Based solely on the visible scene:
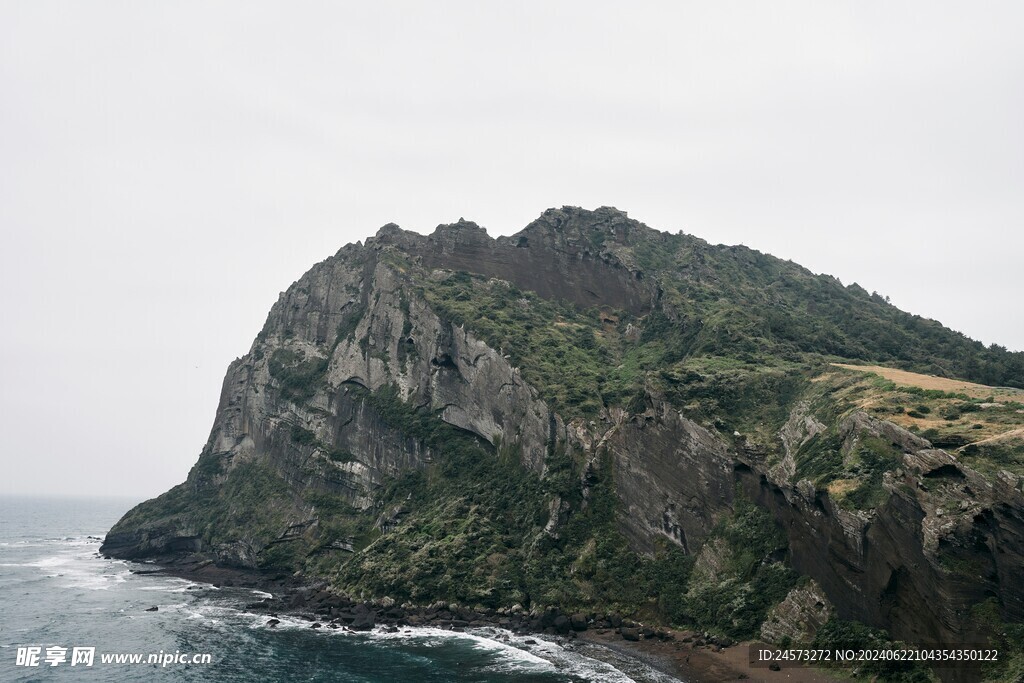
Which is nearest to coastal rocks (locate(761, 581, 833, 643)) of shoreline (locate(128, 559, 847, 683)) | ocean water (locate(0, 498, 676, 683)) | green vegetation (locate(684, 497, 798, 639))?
green vegetation (locate(684, 497, 798, 639))

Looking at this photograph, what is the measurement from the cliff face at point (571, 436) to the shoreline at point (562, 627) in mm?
3156

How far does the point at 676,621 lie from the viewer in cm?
5312

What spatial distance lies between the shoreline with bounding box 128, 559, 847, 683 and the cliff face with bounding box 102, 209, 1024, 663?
316 cm

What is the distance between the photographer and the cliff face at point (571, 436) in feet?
131

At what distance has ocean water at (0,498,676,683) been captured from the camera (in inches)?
1812

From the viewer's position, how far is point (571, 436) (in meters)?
70.3

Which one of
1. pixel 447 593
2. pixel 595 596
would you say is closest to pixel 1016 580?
pixel 595 596

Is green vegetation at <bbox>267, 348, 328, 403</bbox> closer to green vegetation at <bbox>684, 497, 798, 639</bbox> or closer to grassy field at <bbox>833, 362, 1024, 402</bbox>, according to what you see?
green vegetation at <bbox>684, 497, 798, 639</bbox>

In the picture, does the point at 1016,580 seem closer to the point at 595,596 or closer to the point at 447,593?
the point at 595,596

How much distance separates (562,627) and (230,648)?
88.4 ft

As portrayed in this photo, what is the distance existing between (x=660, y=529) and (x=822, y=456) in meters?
16.7
